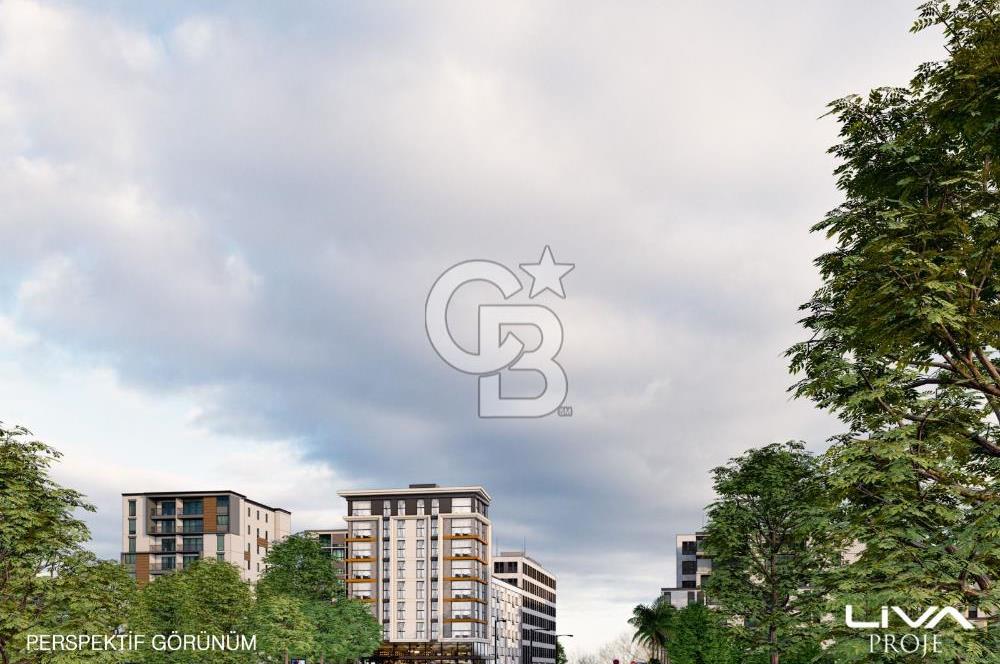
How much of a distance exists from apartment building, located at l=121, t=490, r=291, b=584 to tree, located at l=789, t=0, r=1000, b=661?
408ft

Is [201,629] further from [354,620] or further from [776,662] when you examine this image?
[776,662]

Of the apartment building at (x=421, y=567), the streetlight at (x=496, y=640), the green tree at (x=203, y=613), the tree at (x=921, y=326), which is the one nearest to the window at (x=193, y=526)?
the apartment building at (x=421, y=567)

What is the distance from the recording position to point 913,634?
73.4ft

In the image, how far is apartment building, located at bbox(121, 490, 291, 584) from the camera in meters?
140

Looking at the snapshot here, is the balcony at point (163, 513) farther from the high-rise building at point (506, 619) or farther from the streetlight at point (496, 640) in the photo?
the streetlight at point (496, 640)

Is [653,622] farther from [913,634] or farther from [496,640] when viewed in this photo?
[913,634]

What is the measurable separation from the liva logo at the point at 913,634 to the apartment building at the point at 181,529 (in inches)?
5041

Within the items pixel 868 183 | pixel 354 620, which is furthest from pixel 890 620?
pixel 354 620

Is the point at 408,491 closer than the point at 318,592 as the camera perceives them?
No

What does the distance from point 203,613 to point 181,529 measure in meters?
81.6

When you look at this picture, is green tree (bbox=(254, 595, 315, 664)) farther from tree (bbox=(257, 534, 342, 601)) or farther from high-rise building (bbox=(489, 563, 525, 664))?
high-rise building (bbox=(489, 563, 525, 664))

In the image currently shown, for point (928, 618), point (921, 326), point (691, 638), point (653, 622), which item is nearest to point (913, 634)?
point (928, 618)

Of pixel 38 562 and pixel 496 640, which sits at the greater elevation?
pixel 38 562

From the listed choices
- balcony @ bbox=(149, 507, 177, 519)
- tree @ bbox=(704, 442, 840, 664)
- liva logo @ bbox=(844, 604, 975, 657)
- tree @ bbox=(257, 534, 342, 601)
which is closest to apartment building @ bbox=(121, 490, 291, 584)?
balcony @ bbox=(149, 507, 177, 519)
